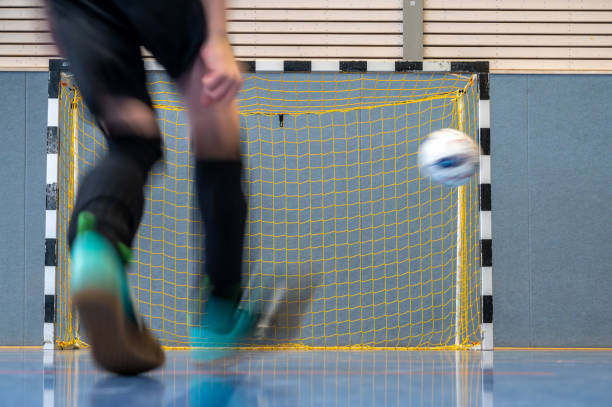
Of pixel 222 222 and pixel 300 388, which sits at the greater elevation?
pixel 222 222

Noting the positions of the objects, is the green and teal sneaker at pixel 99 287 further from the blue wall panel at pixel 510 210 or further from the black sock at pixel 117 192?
the blue wall panel at pixel 510 210

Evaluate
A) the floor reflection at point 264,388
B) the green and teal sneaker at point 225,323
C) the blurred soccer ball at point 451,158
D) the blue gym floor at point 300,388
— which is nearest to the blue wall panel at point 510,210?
the blurred soccer ball at point 451,158

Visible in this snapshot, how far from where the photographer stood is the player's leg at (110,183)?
1019mm

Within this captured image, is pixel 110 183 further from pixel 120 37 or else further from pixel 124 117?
pixel 120 37

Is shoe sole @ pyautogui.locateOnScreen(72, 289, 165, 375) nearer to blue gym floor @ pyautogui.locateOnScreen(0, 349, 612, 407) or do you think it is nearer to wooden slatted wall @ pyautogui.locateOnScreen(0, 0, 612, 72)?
blue gym floor @ pyautogui.locateOnScreen(0, 349, 612, 407)

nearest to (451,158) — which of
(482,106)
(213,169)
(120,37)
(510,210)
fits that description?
(482,106)

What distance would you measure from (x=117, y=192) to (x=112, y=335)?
0.76 ft

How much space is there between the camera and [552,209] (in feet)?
17.9

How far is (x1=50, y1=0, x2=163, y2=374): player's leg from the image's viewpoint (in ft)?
3.34

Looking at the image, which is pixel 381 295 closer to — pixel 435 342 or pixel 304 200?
pixel 435 342

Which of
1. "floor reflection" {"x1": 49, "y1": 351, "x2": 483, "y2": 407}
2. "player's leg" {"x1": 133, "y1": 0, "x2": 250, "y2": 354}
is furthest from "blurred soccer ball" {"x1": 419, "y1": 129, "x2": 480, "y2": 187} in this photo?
"player's leg" {"x1": 133, "y1": 0, "x2": 250, "y2": 354}

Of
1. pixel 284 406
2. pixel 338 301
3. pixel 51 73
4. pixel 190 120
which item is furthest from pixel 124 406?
pixel 338 301

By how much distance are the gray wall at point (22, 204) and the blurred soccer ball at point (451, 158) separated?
134 inches

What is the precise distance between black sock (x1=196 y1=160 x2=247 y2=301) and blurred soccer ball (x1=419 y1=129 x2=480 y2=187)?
235 cm
